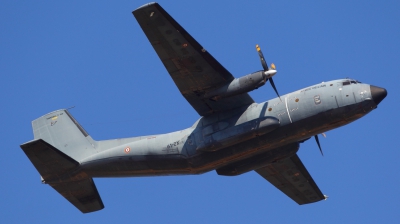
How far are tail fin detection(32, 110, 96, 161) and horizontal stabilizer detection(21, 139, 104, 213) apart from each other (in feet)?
4.31

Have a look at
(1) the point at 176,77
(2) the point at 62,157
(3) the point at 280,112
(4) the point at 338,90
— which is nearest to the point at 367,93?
(4) the point at 338,90

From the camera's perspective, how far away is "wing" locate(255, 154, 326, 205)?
123ft

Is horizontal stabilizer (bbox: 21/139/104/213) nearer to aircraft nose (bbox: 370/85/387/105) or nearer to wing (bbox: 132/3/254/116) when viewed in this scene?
wing (bbox: 132/3/254/116)

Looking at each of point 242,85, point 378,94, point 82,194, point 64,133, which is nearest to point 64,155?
point 82,194

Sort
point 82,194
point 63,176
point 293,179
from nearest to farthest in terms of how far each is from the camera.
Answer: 1. point 63,176
2. point 82,194
3. point 293,179

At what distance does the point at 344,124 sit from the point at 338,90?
1.66 metres

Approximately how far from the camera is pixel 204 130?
33.3 meters

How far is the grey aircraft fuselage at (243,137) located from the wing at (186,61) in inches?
28.9

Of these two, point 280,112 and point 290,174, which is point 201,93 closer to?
point 280,112

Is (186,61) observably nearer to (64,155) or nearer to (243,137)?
(243,137)

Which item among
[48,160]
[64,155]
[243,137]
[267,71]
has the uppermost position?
[267,71]

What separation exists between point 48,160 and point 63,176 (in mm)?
1381

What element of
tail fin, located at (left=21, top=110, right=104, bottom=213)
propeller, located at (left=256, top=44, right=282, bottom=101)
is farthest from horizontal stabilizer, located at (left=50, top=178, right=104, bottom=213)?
propeller, located at (left=256, top=44, right=282, bottom=101)

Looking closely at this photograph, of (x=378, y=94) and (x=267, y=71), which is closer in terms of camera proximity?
(x=378, y=94)
